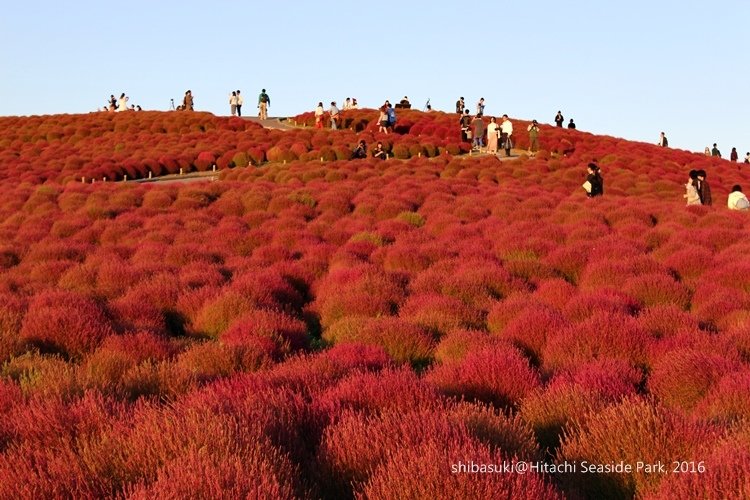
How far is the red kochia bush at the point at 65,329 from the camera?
6641mm

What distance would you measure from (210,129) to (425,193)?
23093mm

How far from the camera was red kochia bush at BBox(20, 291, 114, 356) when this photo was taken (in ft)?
21.8

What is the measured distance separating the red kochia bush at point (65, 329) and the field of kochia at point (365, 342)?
0.03 metres

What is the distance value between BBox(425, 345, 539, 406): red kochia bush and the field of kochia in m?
0.02

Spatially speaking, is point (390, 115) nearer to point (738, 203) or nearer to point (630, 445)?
point (738, 203)

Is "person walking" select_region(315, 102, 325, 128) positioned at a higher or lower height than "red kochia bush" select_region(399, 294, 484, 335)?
higher

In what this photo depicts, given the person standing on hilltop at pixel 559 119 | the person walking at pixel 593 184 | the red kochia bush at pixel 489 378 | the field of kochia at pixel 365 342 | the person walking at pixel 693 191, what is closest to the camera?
the field of kochia at pixel 365 342

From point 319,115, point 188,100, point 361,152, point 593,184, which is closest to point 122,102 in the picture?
point 188,100

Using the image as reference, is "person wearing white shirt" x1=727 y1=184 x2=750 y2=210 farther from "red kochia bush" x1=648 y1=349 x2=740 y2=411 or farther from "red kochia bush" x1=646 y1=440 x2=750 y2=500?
"red kochia bush" x1=646 y1=440 x2=750 y2=500

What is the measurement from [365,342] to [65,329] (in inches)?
118

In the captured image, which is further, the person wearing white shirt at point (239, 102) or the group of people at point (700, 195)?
the person wearing white shirt at point (239, 102)

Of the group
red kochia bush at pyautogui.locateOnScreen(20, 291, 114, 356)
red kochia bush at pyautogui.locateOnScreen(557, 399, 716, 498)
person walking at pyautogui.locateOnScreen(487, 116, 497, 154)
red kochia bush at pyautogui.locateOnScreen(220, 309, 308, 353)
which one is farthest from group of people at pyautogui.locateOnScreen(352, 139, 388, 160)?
red kochia bush at pyautogui.locateOnScreen(557, 399, 716, 498)

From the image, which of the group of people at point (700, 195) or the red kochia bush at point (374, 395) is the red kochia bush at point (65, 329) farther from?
the group of people at point (700, 195)

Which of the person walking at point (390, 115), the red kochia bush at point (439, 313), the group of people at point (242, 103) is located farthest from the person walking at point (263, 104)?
the red kochia bush at point (439, 313)
